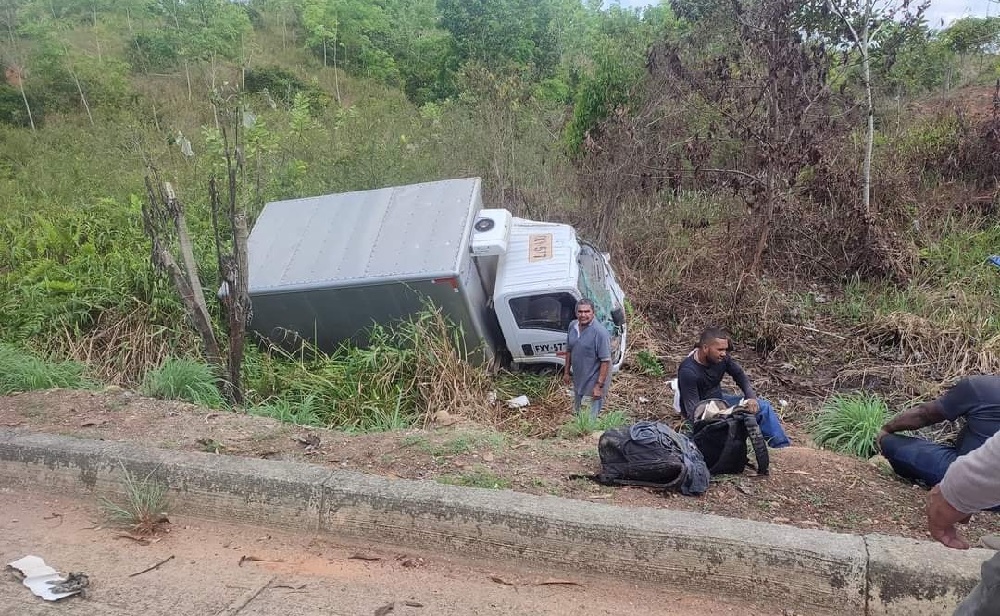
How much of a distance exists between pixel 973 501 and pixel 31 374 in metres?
6.11

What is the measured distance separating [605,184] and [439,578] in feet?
26.4

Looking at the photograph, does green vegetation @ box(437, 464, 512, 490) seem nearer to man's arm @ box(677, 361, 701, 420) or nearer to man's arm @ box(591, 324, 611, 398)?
man's arm @ box(677, 361, 701, 420)

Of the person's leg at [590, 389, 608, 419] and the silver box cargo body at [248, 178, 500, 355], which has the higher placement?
the silver box cargo body at [248, 178, 500, 355]

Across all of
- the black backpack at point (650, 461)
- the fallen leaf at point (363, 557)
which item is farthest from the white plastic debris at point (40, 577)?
the black backpack at point (650, 461)

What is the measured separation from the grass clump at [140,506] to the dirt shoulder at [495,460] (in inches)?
14.7

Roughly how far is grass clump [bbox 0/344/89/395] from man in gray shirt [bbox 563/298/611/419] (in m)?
4.07

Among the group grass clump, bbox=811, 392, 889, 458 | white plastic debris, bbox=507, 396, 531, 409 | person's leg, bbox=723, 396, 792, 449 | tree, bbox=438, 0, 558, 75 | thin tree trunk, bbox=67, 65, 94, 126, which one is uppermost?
tree, bbox=438, 0, 558, 75

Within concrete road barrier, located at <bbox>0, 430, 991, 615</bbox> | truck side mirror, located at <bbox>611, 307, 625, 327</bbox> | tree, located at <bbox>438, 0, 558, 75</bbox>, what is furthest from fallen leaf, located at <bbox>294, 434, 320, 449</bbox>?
tree, located at <bbox>438, 0, 558, 75</bbox>

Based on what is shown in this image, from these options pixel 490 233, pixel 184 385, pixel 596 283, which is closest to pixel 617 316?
pixel 596 283

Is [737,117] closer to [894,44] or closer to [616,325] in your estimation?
[894,44]

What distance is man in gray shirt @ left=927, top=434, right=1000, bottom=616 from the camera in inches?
65.7

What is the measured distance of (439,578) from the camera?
9.25 ft

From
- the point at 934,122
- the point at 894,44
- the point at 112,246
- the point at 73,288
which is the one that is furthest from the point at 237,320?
the point at 934,122

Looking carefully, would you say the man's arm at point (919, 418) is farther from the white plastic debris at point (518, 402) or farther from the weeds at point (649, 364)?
the weeds at point (649, 364)
